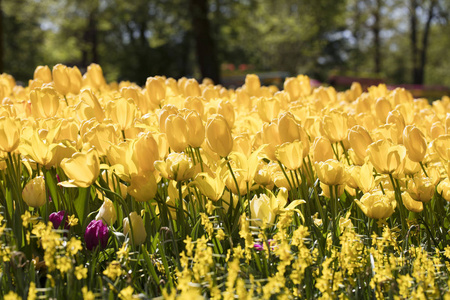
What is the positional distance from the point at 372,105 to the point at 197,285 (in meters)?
2.78

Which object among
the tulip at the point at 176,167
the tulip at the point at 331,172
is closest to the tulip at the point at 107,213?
the tulip at the point at 176,167

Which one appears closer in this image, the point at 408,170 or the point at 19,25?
the point at 408,170

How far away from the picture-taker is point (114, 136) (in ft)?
7.25

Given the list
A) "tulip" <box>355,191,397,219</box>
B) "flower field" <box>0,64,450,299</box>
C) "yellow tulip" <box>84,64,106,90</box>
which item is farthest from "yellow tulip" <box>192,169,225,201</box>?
"yellow tulip" <box>84,64,106,90</box>

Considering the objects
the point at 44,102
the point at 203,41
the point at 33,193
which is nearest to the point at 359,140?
the point at 33,193

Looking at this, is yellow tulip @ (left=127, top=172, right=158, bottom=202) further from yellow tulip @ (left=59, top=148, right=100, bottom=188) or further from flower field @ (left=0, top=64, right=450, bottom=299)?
yellow tulip @ (left=59, top=148, right=100, bottom=188)

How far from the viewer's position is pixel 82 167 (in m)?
1.82

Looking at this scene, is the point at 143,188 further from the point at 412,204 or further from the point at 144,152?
the point at 412,204

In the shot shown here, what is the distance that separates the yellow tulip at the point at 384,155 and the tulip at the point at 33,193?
3.95 ft

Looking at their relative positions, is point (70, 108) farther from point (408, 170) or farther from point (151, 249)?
point (408, 170)

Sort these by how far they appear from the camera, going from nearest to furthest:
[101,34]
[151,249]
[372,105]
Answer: [151,249], [372,105], [101,34]

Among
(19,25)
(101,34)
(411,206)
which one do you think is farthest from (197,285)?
(101,34)

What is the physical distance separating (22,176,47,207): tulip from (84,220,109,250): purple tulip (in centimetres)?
24

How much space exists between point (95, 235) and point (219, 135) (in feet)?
1.89
